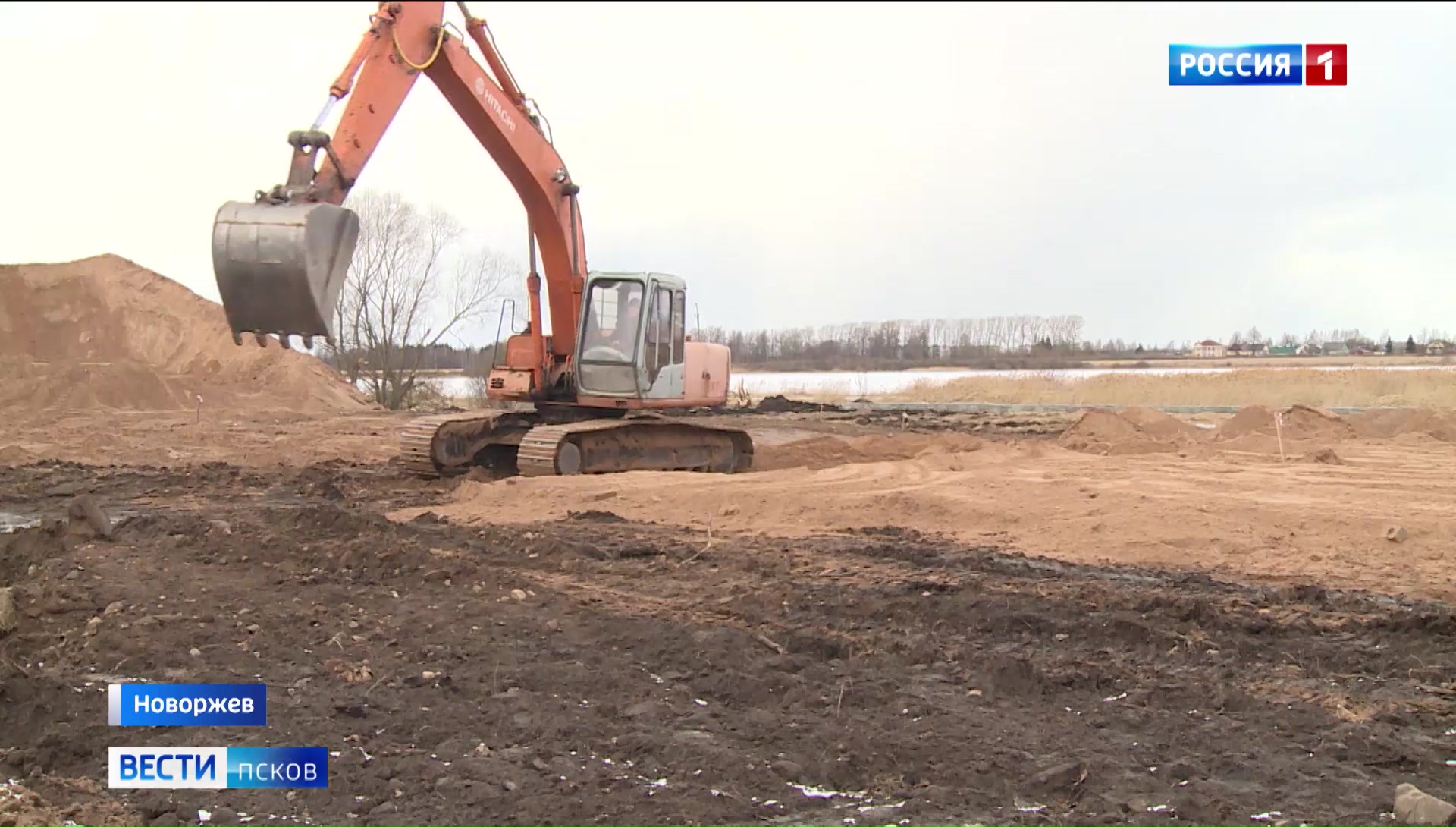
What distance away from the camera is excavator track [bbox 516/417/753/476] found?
12062mm

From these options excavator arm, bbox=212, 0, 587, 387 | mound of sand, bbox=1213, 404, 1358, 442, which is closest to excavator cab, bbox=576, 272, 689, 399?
excavator arm, bbox=212, 0, 587, 387

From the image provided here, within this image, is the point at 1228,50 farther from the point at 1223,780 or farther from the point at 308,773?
the point at 308,773

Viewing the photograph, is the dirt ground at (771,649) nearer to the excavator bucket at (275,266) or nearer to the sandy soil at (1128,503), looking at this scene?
the sandy soil at (1128,503)

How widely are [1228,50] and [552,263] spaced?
7629 mm

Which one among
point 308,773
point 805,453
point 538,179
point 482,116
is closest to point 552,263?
point 538,179

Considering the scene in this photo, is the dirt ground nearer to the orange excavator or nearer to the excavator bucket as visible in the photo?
the excavator bucket

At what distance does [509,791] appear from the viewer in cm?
370

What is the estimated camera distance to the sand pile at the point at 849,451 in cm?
1516

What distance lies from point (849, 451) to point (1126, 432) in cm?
463

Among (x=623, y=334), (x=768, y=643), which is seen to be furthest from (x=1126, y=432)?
→ (x=768, y=643)

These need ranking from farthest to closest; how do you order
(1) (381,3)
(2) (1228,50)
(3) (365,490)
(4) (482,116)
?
(3) (365,490)
(4) (482,116)
(2) (1228,50)
(1) (381,3)

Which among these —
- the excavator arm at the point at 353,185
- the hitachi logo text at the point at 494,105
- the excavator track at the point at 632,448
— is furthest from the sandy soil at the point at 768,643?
the hitachi logo text at the point at 494,105

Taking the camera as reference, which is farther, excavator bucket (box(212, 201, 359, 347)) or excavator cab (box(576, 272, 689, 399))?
excavator cab (box(576, 272, 689, 399))

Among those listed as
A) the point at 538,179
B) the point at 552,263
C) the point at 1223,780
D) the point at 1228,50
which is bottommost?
the point at 1223,780
